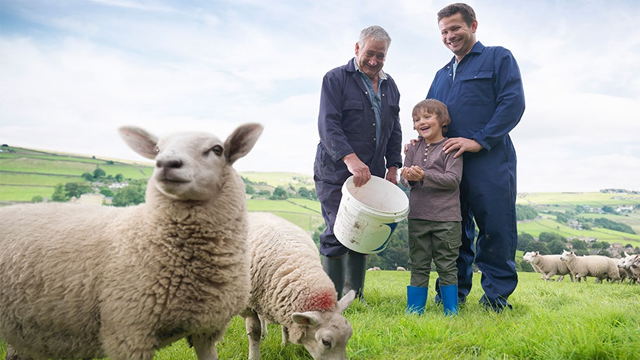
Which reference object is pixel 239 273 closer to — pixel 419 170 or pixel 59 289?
pixel 59 289

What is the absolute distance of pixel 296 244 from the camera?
363 centimetres

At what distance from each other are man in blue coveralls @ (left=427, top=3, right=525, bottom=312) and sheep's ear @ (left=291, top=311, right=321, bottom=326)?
2.31 meters

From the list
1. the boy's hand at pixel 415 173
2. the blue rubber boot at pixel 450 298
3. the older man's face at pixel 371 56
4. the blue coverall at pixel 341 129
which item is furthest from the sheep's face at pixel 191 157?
the blue rubber boot at pixel 450 298

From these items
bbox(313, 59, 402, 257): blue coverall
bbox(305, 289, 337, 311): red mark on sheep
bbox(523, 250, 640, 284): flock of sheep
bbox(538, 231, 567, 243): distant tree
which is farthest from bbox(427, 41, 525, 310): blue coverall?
bbox(538, 231, 567, 243): distant tree

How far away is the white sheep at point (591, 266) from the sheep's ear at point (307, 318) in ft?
50.1

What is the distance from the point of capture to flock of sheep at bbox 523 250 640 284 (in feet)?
46.0

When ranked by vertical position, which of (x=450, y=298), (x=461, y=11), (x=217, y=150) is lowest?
(x=450, y=298)

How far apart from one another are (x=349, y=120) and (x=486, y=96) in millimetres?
1559

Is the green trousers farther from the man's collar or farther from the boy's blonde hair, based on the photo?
the man's collar

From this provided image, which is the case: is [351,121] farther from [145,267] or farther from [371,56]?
[145,267]

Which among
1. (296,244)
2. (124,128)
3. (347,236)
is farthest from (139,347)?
(347,236)

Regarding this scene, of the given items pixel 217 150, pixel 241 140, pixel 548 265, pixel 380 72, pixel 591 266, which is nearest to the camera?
pixel 217 150

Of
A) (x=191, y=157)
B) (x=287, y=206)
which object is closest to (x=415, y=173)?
(x=191, y=157)

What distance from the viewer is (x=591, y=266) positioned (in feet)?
47.8
